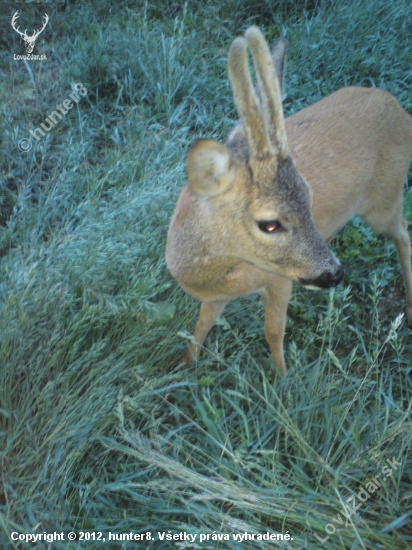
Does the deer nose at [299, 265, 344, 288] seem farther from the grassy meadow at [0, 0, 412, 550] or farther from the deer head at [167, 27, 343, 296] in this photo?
the grassy meadow at [0, 0, 412, 550]

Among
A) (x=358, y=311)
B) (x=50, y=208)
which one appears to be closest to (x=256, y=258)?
(x=358, y=311)

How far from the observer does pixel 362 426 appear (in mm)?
3098

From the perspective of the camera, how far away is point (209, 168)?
102 inches

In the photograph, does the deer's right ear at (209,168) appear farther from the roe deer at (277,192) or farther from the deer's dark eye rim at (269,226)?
the deer's dark eye rim at (269,226)

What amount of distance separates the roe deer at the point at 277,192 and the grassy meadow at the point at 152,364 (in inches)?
11.4

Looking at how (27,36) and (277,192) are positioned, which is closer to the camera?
(277,192)

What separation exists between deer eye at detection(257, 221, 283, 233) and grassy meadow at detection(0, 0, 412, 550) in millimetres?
557

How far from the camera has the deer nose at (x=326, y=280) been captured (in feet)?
9.02

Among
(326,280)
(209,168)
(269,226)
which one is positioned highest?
(209,168)

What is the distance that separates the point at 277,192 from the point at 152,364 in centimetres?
128

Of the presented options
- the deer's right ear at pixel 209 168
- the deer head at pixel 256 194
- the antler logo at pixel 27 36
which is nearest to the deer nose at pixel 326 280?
the deer head at pixel 256 194

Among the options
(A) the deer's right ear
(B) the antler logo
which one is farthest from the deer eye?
(B) the antler logo

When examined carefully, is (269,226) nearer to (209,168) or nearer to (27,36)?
(209,168)

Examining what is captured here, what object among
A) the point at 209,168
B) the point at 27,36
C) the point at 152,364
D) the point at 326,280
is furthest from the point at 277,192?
the point at 27,36
